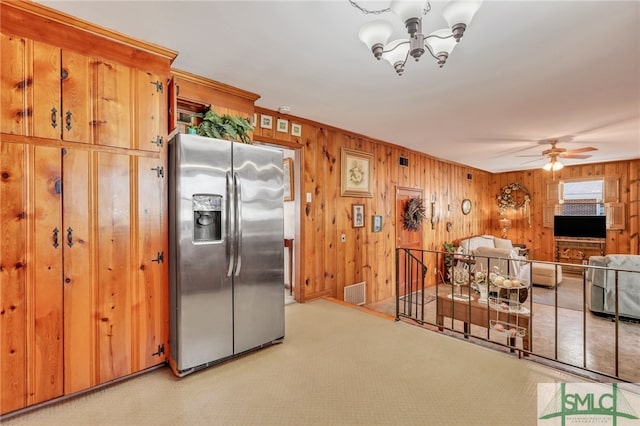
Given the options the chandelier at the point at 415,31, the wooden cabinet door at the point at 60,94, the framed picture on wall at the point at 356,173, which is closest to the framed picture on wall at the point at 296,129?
the framed picture on wall at the point at 356,173

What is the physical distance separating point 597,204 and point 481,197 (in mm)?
2502

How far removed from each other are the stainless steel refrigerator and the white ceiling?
756mm

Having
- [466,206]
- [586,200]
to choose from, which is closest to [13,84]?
[466,206]

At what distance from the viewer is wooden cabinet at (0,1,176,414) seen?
70.2 inches

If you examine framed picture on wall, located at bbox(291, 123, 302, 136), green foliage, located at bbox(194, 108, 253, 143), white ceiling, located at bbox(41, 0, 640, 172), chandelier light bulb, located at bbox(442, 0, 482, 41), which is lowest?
green foliage, located at bbox(194, 108, 253, 143)

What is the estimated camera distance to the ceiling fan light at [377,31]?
1575 mm

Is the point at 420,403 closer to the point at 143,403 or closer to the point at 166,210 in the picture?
the point at 143,403

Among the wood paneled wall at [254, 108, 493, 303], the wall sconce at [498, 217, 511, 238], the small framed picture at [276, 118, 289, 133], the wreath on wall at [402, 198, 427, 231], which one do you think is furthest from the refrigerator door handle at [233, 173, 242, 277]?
the wall sconce at [498, 217, 511, 238]

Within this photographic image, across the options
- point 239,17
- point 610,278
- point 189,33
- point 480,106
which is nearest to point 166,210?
point 189,33

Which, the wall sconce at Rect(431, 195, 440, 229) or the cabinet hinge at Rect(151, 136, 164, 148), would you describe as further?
the wall sconce at Rect(431, 195, 440, 229)

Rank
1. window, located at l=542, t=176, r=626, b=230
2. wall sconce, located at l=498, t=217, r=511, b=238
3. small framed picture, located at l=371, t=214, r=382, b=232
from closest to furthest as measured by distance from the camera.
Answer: small framed picture, located at l=371, t=214, r=382, b=232 → window, located at l=542, t=176, r=626, b=230 → wall sconce, located at l=498, t=217, r=511, b=238

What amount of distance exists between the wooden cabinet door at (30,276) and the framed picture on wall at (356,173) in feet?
10.9

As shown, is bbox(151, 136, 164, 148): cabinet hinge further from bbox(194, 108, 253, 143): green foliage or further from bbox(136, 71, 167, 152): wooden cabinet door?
bbox(194, 108, 253, 143): green foliage

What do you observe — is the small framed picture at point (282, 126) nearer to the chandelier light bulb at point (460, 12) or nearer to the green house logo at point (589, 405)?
the chandelier light bulb at point (460, 12)
